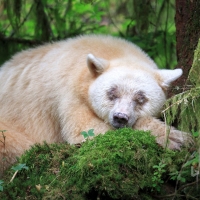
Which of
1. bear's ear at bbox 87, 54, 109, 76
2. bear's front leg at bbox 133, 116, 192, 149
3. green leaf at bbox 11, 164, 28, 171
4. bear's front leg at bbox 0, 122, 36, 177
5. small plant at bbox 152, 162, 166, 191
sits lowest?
bear's front leg at bbox 0, 122, 36, 177

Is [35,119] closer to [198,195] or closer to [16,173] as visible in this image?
[16,173]

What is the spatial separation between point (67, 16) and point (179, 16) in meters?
3.78

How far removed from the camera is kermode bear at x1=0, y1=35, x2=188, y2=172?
5.87 metres

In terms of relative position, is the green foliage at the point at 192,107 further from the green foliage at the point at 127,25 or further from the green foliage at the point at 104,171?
the green foliage at the point at 127,25

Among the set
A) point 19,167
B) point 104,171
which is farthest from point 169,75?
point 19,167

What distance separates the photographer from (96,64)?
19.9ft

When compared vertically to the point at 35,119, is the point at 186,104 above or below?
above

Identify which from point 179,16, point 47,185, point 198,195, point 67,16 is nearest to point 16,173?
point 47,185

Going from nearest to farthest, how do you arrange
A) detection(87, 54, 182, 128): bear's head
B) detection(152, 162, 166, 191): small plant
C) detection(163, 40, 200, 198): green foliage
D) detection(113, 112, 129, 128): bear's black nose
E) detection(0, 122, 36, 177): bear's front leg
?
1. detection(163, 40, 200, 198): green foliage
2. detection(152, 162, 166, 191): small plant
3. detection(113, 112, 129, 128): bear's black nose
4. detection(0, 122, 36, 177): bear's front leg
5. detection(87, 54, 182, 128): bear's head

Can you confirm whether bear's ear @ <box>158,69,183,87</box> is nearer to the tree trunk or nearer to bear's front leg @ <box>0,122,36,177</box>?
the tree trunk

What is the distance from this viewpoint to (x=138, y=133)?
4770 millimetres

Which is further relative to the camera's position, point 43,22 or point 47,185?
point 43,22

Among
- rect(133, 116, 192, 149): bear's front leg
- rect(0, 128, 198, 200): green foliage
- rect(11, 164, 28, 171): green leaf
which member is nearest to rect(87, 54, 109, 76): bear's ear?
rect(133, 116, 192, 149): bear's front leg

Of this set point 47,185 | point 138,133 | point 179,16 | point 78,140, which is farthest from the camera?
point 179,16
